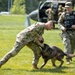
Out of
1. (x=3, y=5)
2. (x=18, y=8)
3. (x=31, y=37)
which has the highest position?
(x=31, y=37)

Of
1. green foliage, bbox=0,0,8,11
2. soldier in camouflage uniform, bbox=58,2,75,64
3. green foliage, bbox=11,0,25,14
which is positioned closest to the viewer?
soldier in camouflage uniform, bbox=58,2,75,64

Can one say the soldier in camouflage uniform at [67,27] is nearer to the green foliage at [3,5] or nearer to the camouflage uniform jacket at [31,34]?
the camouflage uniform jacket at [31,34]

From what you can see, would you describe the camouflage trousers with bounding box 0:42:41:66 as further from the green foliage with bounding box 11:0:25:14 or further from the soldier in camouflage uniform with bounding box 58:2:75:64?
the green foliage with bounding box 11:0:25:14

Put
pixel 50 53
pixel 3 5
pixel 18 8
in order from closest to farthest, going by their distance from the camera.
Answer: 1. pixel 50 53
2. pixel 18 8
3. pixel 3 5

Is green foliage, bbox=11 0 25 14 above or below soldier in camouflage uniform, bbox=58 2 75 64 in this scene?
below

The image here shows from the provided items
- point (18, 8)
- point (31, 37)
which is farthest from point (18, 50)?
point (18, 8)

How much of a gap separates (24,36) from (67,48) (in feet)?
6.16

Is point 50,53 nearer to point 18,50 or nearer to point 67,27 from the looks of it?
point 18,50

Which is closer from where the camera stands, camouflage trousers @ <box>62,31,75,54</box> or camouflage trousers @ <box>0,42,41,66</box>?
camouflage trousers @ <box>0,42,41,66</box>

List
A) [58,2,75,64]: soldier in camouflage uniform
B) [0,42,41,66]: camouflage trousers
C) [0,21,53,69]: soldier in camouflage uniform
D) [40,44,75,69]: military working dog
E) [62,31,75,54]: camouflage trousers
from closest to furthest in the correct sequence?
[0,21,53,69]: soldier in camouflage uniform → [0,42,41,66]: camouflage trousers → [40,44,75,69]: military working dog → [58,2,75,64]: soldier in camouflage uniform → [62,31,75,54]: camouflage trousers

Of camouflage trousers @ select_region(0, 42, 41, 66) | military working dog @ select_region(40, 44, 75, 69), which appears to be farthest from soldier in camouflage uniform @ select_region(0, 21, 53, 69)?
military working dog @ select_region(40, 44, 75, 69)

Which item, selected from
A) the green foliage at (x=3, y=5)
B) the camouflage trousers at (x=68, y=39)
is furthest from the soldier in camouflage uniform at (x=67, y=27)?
the green foliage at (x=3, y=5)

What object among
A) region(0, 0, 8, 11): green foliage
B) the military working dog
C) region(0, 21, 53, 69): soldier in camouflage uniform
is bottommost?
region(0, 0, 8, 11): green foliage

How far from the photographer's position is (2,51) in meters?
14.2
